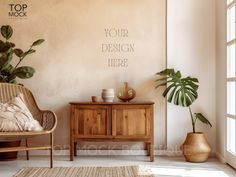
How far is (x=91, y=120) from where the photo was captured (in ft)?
14.5

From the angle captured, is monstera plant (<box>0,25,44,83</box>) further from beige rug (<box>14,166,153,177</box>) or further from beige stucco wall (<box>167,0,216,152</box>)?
beige stucco wall (<box>167,0,216,152</box>)

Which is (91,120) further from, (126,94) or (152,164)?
(152,164)

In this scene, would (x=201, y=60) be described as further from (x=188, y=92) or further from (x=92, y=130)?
(x=92, y=130)

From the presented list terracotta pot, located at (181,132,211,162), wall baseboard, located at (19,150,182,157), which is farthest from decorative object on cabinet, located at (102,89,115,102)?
terracotta pot, located at (181,132,211,162)

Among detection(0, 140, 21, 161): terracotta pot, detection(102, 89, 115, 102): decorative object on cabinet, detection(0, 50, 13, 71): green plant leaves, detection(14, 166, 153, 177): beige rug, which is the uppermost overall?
detection(0, 50, 13, 71): green plant leaves

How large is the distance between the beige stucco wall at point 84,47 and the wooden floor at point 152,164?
1.72ft

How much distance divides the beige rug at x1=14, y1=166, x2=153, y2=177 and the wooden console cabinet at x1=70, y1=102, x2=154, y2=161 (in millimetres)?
472

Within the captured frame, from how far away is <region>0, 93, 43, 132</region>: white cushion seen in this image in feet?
13.1

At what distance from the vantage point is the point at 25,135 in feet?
13.0

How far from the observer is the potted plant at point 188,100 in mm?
4379

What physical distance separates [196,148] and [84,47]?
194 cm

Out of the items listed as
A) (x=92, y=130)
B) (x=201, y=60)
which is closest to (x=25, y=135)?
(x=92, y=130)

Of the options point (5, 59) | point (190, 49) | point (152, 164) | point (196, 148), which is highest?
point (190, 49)

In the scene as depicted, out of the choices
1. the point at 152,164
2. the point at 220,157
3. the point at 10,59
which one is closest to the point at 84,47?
the point at 10,59
